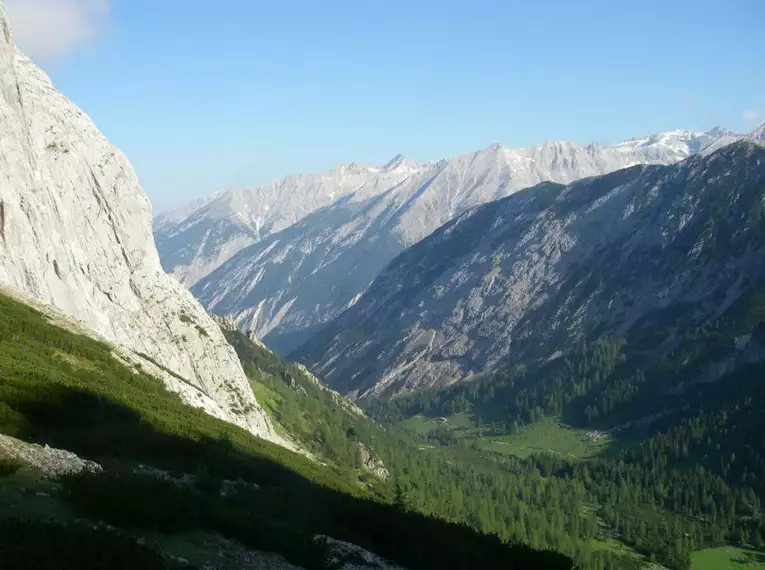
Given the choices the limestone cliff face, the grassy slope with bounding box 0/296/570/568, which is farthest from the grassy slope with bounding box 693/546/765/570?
the grassy slope with bounding box 0/296/570/568

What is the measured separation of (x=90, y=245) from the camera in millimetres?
127562

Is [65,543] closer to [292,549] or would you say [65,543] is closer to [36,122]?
[292,549]

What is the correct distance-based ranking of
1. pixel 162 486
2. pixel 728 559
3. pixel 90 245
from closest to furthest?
pixel 162 486
pixel 90 245
pixel 728 559

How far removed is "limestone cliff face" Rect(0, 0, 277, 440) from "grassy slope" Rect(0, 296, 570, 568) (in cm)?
3386

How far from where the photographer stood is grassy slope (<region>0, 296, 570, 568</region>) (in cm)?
2681

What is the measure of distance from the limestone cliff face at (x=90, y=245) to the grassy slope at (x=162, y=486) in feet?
111

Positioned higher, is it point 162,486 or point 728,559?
point 728,559

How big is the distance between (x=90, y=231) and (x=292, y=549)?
373 feet

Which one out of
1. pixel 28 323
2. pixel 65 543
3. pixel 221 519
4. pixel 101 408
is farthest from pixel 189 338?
pixel 65 543

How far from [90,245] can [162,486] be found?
107785mm

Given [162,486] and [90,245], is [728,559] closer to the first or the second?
[90,245]

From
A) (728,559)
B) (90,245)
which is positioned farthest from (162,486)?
(728,559)

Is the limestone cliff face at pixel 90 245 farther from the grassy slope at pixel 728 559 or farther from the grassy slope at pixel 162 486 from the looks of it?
the grassy slope at pixel 728 559

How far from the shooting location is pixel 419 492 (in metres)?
171
